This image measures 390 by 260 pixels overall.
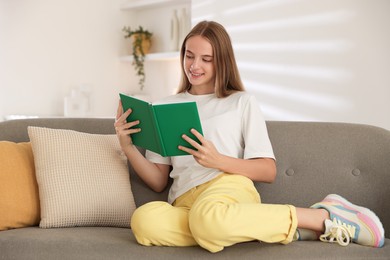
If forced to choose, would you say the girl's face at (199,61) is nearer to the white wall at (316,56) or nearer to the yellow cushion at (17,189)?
the yellow cushion at (17,189)

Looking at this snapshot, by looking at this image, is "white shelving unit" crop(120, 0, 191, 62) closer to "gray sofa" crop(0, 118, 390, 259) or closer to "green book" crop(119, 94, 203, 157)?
"gray sofa" crop(0, 118, 390, 259)

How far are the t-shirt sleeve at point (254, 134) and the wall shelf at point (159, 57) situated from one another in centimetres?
314

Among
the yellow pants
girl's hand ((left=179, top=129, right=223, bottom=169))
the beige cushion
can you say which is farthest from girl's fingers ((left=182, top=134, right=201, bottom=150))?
the beige cushion

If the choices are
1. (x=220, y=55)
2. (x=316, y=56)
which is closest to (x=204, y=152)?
(x=220, y=55)

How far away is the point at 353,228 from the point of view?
2.04m

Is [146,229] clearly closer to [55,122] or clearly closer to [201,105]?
[201,105]

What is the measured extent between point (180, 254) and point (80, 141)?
749mm

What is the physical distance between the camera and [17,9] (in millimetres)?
5461

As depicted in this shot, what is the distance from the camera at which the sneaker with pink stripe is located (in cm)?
202

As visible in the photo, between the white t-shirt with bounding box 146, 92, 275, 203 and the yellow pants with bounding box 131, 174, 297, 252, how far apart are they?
6.7 inches

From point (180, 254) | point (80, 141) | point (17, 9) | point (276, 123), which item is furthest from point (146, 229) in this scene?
point (17, 9)

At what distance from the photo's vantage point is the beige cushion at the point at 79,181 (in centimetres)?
236

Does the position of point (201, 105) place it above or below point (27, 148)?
above

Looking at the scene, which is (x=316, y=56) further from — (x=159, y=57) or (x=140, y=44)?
(x=140, y=44)
